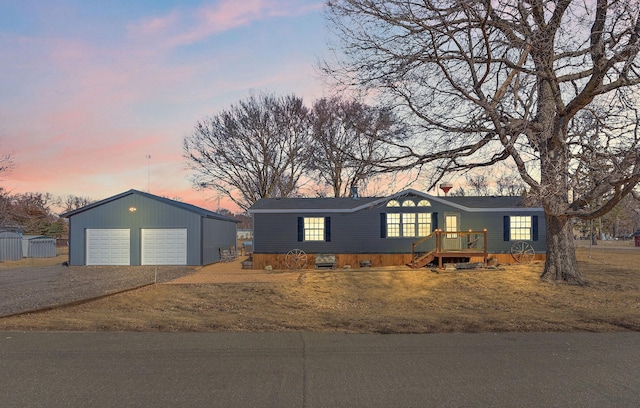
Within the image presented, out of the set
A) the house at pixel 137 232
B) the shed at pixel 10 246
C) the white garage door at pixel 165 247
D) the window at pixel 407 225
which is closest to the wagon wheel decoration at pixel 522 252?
the window at pixel 407 225

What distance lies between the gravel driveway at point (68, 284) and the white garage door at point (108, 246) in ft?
2.42

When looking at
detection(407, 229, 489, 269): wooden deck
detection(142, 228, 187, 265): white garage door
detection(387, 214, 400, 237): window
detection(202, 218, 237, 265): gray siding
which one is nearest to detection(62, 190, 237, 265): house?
detection(142, 228, 187, 265): white garage door

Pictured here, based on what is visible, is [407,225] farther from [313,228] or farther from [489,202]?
[313,228]

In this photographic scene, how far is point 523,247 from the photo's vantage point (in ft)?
72.6

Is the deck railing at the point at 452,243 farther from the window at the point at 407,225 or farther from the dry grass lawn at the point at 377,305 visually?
the dry grass lawn at the point at 377,305

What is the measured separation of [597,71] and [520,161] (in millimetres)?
2744

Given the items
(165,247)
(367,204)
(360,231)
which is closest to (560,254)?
(367,204)

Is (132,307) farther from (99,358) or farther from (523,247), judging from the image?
(523,247)

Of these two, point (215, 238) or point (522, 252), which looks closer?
point (522, 252)

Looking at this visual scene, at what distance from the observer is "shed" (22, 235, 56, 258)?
33844mm

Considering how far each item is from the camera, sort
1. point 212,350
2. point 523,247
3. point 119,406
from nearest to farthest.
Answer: point 119,406 < point 212,350 < point 523,247

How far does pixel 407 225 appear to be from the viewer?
22375mm

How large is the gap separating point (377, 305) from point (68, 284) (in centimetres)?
1141

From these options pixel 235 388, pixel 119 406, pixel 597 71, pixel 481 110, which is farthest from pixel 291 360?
pixel 597 71
